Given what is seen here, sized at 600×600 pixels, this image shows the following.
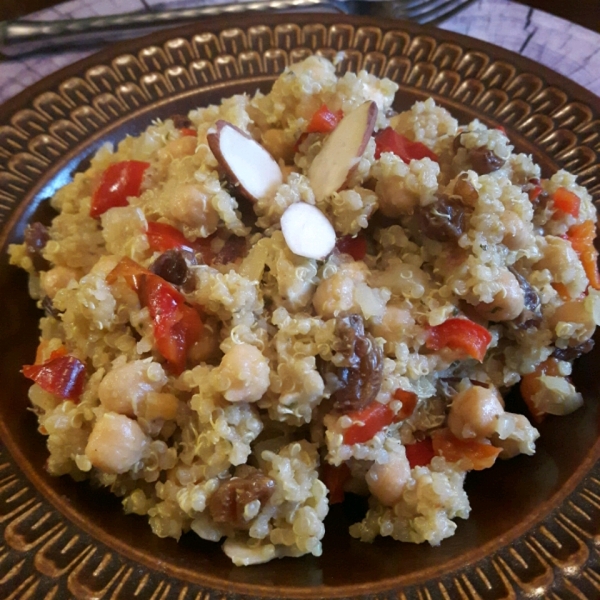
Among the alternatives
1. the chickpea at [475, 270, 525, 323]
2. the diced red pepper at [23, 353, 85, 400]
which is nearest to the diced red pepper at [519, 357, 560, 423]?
the chickpea at [475, 270, 525, 323]

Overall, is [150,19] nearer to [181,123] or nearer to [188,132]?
[181,123]

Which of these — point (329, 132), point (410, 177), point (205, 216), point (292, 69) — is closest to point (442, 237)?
point (410, 177)

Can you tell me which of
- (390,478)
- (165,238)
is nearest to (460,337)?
(390,478)

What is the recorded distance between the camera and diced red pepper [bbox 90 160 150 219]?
6.90ft

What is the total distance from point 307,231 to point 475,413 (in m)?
0.66

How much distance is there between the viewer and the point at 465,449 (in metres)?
1.68

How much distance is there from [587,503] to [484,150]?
1022mm

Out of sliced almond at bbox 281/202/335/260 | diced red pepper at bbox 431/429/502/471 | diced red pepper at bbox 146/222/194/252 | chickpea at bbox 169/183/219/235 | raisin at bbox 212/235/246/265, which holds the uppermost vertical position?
sliced almond at bbox 281/202/335/260

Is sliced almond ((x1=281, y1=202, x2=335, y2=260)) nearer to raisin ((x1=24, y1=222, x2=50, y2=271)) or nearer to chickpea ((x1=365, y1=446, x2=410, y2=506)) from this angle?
chickpea ((x1=365, y1=446, x2=410, y2=506))

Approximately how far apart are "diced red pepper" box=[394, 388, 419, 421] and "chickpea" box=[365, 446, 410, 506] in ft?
0.34

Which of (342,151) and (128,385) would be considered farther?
(342,151)

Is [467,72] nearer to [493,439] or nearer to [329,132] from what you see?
[329,132]

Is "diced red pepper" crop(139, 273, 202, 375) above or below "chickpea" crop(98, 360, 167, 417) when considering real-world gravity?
above

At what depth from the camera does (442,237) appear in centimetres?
171
